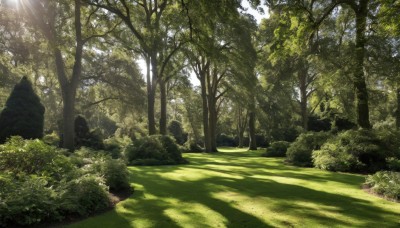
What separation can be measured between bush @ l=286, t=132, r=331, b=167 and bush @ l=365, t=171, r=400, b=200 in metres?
7.31

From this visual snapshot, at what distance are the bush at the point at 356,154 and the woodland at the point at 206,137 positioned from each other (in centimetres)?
6

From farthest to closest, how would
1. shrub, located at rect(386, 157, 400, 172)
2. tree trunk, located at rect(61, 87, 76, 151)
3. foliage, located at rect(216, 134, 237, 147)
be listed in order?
1. foliage, located at rect(216, 134, 237, 147)
2. tree trunk, located at rect(61, 87, 76, 151)
3. shrub, located at rect(386, 157, 400, 172)

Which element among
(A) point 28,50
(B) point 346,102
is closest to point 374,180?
(B) point 346,102

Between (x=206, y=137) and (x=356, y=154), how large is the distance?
19.2 m

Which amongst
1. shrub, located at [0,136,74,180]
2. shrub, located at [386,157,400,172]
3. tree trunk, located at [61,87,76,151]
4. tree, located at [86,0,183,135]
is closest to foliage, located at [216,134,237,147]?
tree, located at [86,0,183,135]

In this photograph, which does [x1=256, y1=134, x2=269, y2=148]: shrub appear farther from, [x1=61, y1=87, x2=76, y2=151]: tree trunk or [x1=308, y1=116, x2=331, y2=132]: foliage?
[x1=61, y1=87, x2=76, y2=151]: tree trunk

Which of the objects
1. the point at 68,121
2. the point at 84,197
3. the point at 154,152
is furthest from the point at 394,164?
the point at 68,121

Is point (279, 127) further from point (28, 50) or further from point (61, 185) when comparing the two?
point (61, 185)

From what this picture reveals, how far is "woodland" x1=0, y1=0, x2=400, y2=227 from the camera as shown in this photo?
23.3ft

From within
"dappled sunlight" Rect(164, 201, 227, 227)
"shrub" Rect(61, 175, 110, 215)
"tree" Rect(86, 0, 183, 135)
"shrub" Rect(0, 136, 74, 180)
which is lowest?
"dappled sunlight" Rect(164, 201, 227, 227)

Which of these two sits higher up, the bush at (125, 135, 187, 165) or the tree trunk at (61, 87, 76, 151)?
the tree trunk at (61, 87, 76, 151)

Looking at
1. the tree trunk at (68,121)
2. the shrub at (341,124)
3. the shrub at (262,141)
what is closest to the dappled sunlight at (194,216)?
the tree trunk at (68,121)

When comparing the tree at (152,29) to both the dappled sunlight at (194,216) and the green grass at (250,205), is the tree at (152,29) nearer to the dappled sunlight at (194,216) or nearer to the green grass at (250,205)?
the green grass at (250,205)

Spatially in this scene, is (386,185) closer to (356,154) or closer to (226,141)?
(356,154)
